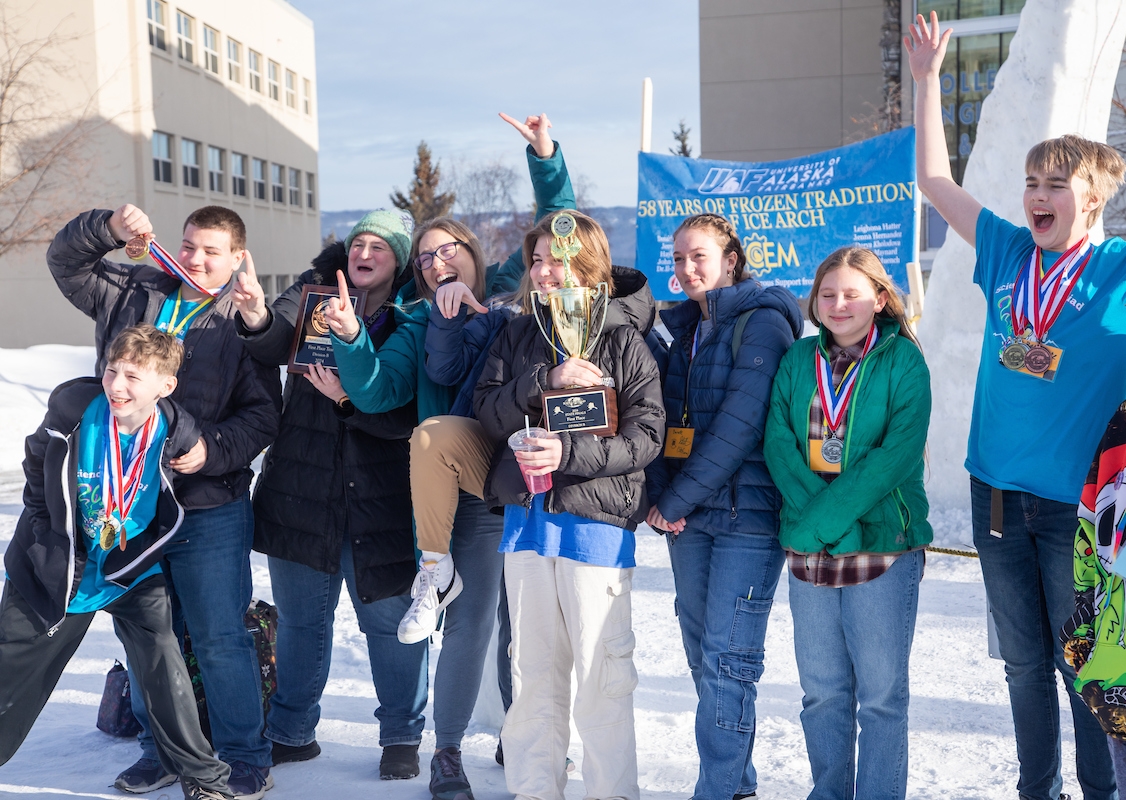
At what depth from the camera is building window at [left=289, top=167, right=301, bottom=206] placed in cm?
3603

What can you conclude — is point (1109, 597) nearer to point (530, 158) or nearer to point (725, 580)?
point (725, 580)

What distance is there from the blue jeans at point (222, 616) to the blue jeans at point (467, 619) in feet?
2.25

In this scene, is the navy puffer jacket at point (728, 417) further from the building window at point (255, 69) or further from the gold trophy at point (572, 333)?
the building window at point (255, 69)

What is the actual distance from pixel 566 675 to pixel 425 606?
0.54 metres

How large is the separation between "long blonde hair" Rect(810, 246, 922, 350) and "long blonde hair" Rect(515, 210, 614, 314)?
71 cm

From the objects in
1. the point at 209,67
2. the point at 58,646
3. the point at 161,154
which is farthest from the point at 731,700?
the point at 209,67

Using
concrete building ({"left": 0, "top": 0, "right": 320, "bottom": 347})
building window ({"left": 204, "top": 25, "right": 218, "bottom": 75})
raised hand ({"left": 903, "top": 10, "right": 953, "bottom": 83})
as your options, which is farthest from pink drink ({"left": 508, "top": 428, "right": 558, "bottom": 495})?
building window ({"left": 204, "top": 25, "right": 218, "bottom": 75})

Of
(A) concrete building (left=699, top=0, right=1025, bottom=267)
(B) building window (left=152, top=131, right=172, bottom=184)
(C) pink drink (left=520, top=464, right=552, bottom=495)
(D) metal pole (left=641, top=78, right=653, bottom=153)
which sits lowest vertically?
(C) pink drink (left=520, top=464, right=552, bottom=495)

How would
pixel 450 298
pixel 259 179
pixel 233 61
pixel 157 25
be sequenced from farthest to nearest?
1. pixel 259 179
2. pixel 233 61
3. pixel 157 25
4. pixel 450 298

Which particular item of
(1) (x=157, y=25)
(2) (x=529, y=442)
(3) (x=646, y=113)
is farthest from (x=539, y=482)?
(1) (x=157, y=25)

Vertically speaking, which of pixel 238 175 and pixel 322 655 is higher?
pixel 238 175

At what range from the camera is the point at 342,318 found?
10.7 ft

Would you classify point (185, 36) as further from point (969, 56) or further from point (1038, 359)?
point (1038, 359)

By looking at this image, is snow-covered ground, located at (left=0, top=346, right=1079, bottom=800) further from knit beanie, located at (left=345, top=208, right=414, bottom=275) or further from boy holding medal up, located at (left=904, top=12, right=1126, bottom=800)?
knit beanie, located at (left=345, top=208, right=414, bottom=275)
